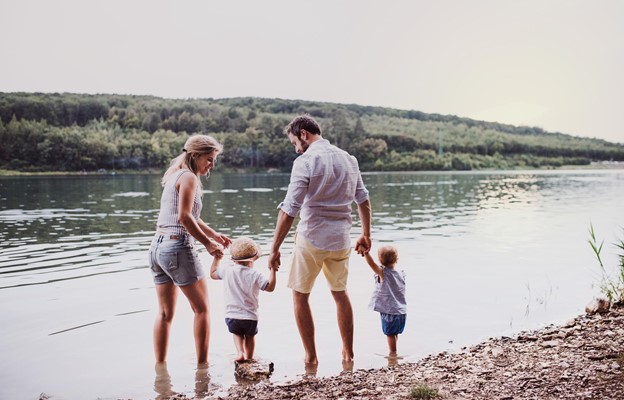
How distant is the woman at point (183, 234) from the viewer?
4.86m

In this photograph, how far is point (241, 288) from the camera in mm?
5383

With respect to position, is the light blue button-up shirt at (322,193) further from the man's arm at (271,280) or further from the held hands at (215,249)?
the held hands at (215,249)

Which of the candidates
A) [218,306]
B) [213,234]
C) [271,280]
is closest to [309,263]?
[271,280]

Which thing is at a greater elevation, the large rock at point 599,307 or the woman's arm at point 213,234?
the woman's arm at point 213,234

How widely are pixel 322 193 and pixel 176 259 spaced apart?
140 centimetres

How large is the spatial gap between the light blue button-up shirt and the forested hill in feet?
343

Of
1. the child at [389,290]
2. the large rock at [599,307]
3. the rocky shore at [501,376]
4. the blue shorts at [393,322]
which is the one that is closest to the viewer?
the rocky shore at [501,376]

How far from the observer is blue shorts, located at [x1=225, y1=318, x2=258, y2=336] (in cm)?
542

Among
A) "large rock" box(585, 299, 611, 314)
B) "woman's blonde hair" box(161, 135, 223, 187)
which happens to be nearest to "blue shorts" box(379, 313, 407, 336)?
"woman's blonde hair" box(161, 135, 223, 187)

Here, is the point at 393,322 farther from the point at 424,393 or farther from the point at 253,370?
the point at 424,393

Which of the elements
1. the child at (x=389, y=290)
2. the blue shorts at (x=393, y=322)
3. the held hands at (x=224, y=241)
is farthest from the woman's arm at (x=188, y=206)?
the blue shorts at (x=393, y=322)

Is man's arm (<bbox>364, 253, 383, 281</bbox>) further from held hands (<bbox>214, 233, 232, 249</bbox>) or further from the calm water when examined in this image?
held hands (<bbox>214, 233, 232, 249</bbox>)

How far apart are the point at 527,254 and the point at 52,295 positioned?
10535 millimetres

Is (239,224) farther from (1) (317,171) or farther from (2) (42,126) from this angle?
(2) (42,126)
